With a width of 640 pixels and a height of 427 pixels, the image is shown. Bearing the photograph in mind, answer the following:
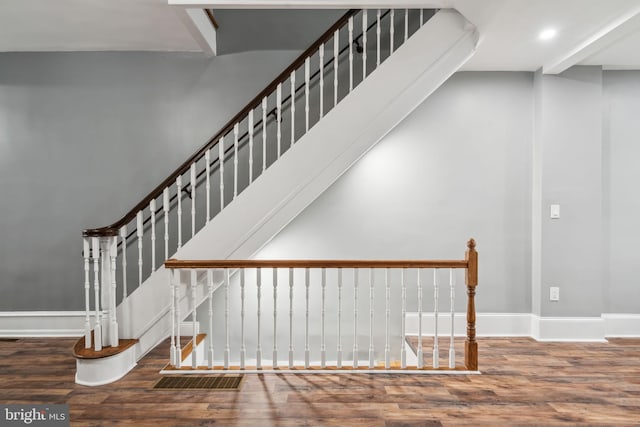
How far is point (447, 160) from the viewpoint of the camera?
396cm

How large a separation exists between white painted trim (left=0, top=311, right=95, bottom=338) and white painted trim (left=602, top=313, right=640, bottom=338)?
5.42 meters

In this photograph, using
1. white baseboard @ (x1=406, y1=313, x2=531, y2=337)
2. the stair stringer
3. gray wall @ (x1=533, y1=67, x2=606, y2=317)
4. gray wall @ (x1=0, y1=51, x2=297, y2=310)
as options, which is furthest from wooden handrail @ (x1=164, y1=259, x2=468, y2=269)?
gray wall @ (x1=533, y1=67, x2=606, y2=317)

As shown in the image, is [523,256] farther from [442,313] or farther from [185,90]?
[185,90]

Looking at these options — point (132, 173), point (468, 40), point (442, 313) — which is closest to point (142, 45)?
point (132, 173)

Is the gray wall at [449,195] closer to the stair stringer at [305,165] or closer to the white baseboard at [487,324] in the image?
the white baseboard at [487,324]

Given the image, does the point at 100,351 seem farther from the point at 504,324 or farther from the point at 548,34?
the point at 548,34

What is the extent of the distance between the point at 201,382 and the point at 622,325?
4.15 metres

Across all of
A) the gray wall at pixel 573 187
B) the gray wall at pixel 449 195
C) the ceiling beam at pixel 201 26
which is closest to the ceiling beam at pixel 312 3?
the ceiling beam at pixel 201 26

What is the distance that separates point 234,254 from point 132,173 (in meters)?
1.70

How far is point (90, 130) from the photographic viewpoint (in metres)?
3.98

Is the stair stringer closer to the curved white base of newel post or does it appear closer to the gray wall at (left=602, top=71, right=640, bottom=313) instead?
the curved white base of newel post

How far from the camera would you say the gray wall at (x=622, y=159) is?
396 centimetres

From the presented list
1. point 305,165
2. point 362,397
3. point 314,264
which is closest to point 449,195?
point 305,165

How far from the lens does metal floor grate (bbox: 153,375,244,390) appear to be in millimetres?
2646
